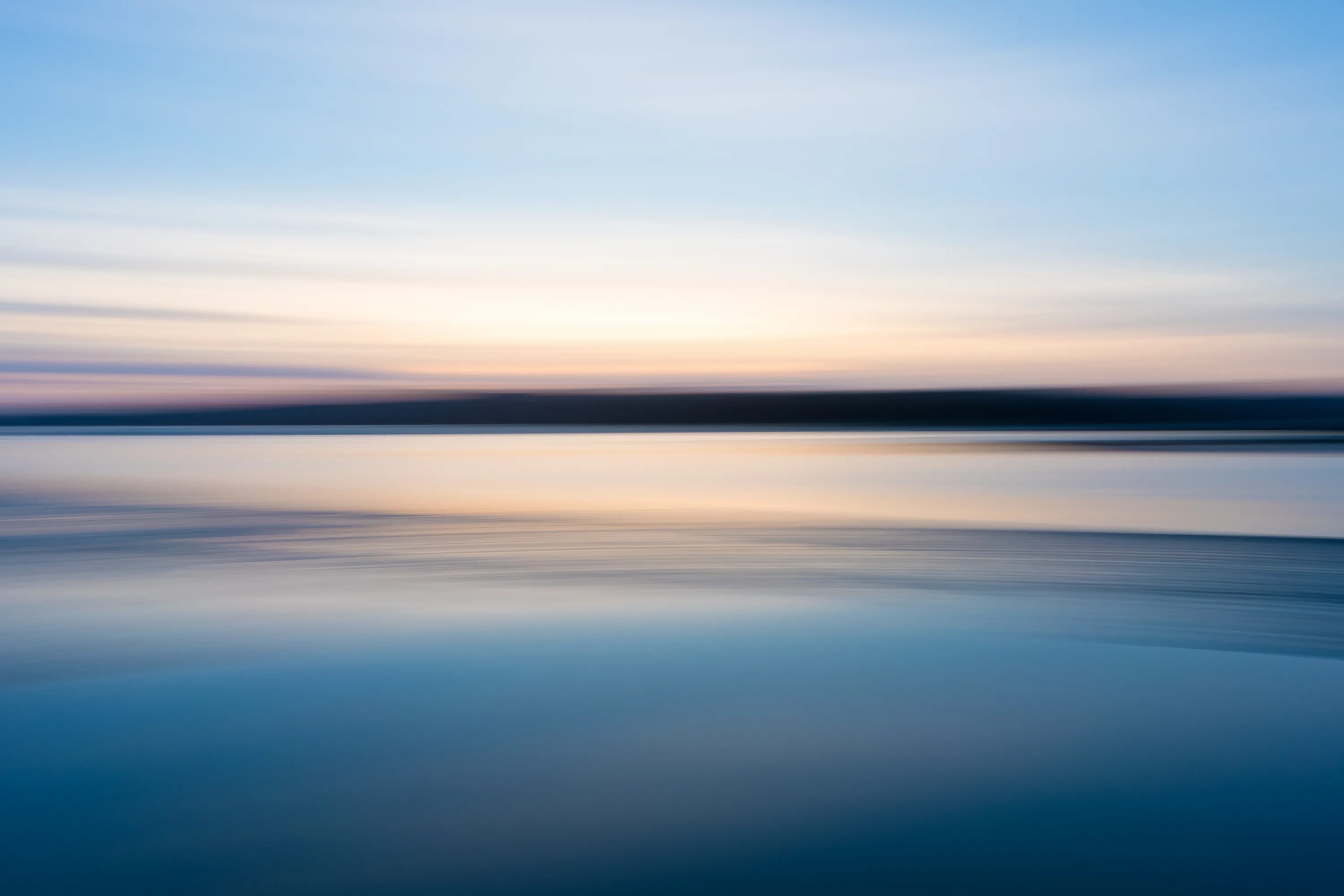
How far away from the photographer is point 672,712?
518cm

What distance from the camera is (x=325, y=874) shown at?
3402mm

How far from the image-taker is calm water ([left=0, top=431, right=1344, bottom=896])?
356 centimetres

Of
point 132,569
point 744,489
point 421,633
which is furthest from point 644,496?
point 421,633

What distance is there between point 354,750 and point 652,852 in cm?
155

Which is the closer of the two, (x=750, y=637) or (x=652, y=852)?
(x=652, y=852)

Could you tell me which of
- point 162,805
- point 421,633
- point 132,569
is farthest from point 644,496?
point 162,805

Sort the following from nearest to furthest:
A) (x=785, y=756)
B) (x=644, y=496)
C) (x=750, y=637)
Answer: (x=785, y=756)
(x=750, y=637)
(x=644, y=496)

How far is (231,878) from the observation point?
3377 mm

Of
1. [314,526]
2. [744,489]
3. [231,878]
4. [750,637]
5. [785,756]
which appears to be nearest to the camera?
[231,878]

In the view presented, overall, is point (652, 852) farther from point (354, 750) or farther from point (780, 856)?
point (354, 750)

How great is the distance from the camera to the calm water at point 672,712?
356 centimetres

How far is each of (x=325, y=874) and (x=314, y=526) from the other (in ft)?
33.3

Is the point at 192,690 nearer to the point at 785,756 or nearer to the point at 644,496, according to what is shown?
the point at 785,756

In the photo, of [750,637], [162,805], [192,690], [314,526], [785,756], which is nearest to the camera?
[162,805]
